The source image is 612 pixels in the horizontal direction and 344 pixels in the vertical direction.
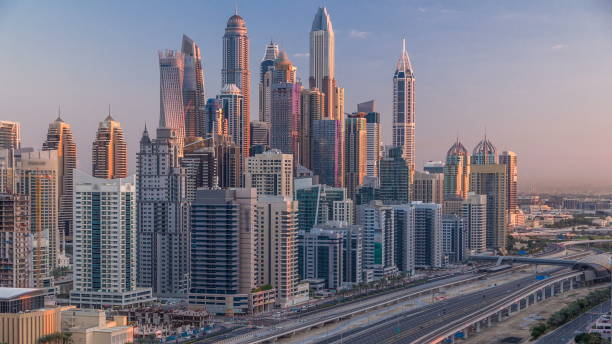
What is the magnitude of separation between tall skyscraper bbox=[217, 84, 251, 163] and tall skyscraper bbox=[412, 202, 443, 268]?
22.0 meters

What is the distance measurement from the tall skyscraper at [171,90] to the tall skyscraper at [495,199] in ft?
65.8

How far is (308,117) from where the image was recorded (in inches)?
2653

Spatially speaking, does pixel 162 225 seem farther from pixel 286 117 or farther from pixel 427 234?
pixel 286 117

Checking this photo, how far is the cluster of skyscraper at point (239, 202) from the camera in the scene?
29.8 meters

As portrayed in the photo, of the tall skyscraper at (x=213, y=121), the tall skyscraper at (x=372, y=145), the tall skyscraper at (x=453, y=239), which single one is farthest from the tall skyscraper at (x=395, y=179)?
the tall skyscraper at (x=372, y=145)

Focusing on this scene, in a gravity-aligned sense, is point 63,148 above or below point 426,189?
above

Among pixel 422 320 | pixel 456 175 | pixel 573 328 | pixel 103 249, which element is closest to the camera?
pixel 573 328

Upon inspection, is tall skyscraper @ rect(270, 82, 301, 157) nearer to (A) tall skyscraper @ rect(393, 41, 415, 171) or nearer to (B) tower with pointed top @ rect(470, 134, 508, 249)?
(B) tower with pointed top @ rect(470, 134, 508, 249)

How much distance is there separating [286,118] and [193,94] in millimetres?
6602

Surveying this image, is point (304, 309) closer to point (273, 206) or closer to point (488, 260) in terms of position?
point (273, 206)

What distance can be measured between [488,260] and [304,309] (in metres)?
19.6

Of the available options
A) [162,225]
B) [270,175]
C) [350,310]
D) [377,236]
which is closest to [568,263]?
[377,236]

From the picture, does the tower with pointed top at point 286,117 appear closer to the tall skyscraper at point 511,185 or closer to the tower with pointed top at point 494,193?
the tower with pointed top at point 494,193

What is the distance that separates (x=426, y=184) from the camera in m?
54.7
